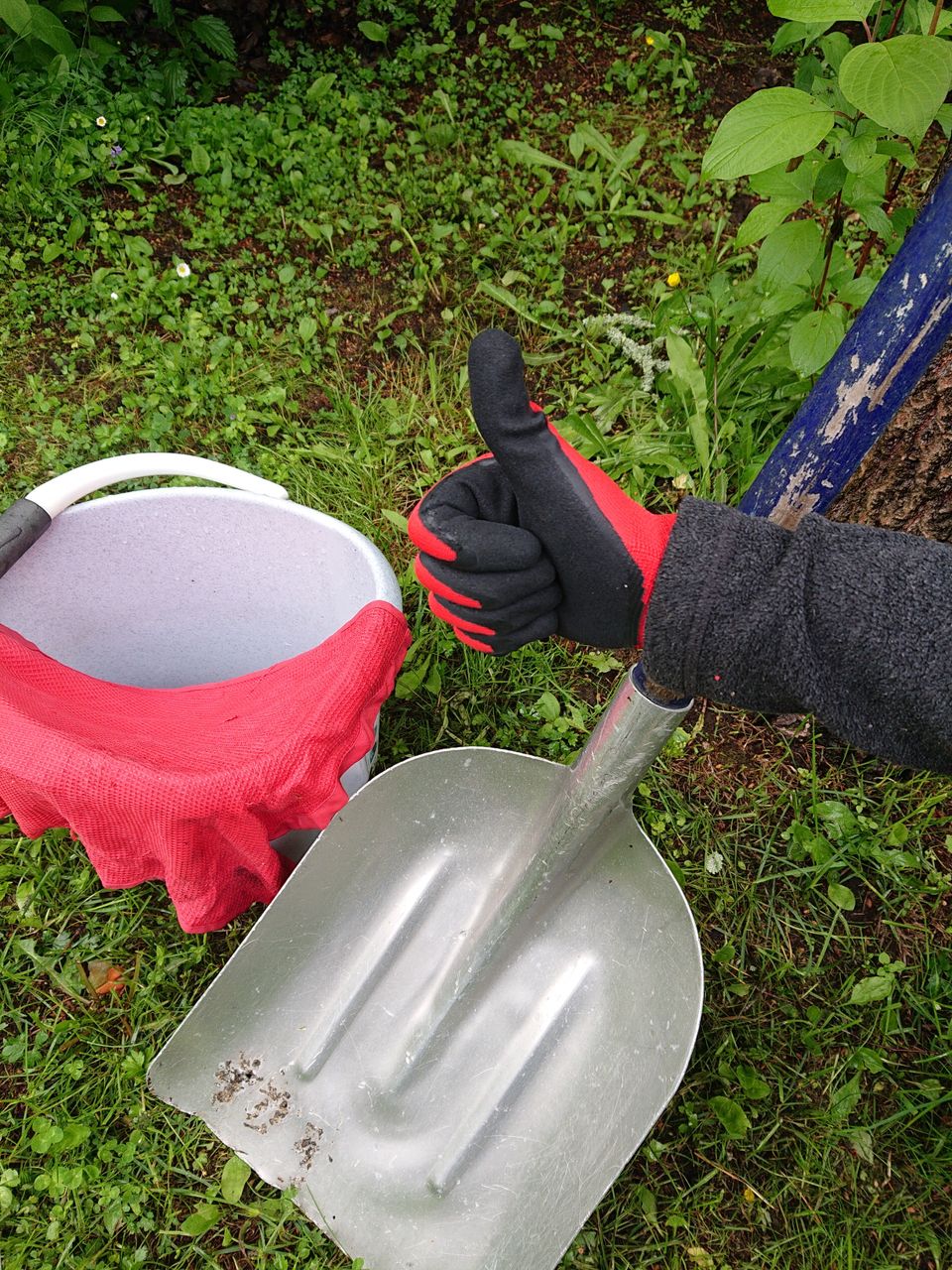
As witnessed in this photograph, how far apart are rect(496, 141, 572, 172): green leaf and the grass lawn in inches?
0.5

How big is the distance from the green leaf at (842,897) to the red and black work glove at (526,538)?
764mm

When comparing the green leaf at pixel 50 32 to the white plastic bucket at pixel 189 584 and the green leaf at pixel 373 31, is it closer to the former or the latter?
the green leaf at pixel 373 31

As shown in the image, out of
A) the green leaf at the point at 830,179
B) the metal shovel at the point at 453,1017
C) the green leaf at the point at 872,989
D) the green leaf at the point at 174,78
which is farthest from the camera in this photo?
the green leaf at the point at 174,78

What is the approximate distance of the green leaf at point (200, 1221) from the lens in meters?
1.27

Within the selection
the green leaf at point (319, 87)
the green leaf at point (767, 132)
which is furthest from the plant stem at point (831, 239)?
the green leaf at point (319, 87)

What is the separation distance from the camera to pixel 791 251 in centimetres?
136

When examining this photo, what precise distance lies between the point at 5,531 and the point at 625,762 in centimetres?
87

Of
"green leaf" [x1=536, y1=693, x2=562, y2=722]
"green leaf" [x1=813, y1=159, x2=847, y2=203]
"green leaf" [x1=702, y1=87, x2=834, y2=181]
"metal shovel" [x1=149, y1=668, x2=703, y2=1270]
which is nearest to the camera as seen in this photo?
"green leaf" [x1=702, y1=87, x2=834, y2=181]

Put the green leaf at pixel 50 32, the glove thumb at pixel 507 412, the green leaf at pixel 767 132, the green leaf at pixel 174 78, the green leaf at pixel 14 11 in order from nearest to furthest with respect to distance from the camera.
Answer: the glove thumb at pixel 507 412 < the green leaf at pixel 767 132 < the green leaf at pixel 14 11 < the green leaf at pixel 50 32 < the green leaf at pixel 174 78

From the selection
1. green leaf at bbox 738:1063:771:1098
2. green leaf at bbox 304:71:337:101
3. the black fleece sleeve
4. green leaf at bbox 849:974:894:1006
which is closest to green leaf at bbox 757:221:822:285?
the black fleece sleeve

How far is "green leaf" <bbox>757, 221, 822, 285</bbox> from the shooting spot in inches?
53.4

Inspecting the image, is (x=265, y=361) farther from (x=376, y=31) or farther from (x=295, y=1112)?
(x=295, y=1112)

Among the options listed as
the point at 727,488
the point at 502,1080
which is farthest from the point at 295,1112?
the point at 727,488

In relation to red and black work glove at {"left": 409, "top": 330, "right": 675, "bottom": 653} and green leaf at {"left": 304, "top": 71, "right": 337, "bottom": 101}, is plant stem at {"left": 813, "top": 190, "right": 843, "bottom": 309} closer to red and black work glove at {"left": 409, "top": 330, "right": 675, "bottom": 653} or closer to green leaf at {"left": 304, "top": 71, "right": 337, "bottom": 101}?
red and black work glove at {"left": 409, "top": 330, "right": 675, "bottom": 653}
